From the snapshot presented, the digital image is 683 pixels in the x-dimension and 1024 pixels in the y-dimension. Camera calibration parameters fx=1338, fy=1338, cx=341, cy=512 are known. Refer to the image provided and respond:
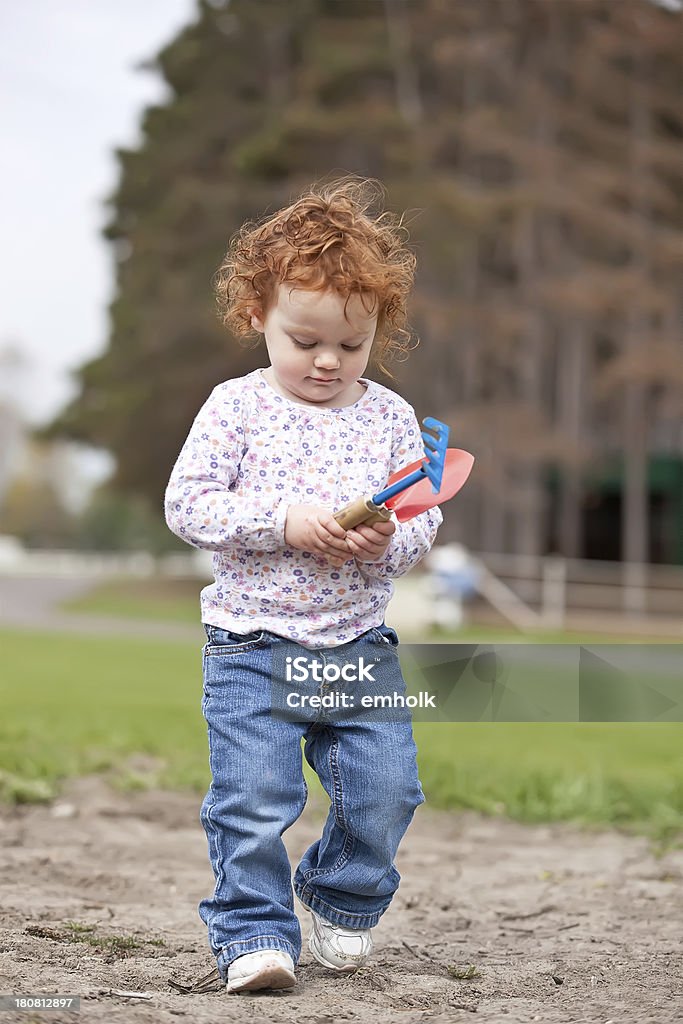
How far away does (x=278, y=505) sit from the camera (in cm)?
246

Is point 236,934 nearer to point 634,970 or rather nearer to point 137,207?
point 634,970

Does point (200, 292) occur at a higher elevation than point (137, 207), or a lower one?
lower

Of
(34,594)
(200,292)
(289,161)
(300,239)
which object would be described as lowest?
(34,594)

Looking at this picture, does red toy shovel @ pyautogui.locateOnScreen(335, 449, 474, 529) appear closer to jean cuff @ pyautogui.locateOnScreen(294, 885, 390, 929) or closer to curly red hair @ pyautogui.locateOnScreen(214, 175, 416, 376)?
curly red hair @ pyautogui.locateOnScreen(214, 175, 416, 376)

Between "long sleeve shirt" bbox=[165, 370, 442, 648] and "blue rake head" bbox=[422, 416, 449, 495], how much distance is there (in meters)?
0.15

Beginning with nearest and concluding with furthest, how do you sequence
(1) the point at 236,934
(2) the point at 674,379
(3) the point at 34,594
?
(1) the point at 236,934 < (2) the point at 674,379 < (3) the point at 34,594

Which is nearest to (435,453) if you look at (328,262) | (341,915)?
(328,262)

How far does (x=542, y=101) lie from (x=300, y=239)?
60.2ft

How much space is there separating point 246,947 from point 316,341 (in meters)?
1.14

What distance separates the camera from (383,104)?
65.2 ft

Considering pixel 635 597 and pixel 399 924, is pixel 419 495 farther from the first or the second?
pixel 635 597

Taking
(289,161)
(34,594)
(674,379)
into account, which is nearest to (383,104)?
(289,161)

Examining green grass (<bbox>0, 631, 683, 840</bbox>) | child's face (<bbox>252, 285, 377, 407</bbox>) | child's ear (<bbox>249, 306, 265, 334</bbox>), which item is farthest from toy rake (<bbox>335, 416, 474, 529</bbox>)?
green grass (<bbox>0, 631, 683, 840</bbox>)
